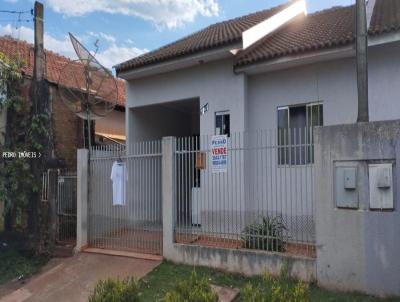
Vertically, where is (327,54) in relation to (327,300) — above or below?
above

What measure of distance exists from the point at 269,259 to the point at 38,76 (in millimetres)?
7213

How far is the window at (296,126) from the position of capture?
331 inches

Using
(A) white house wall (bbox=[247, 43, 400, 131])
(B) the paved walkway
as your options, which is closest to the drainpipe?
(A) white house wall (bbox=[247, 43, 400, 131])

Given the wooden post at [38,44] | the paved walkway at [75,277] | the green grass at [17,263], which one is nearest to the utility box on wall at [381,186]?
the paved walkway at [75,277]

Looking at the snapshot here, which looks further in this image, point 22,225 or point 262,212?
point 22,225

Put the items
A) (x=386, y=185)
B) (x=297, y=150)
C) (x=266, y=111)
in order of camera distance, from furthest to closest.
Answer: (x=266, y=111) < (x=297, y=150) < (x=386, y=185)

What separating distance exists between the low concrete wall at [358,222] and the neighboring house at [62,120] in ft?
25.6

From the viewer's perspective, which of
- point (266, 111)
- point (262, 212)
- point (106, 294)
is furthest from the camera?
point (266, 111)

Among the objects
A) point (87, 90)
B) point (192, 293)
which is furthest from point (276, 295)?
point (87, 90)

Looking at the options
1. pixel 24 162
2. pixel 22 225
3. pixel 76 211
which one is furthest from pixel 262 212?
pixel 22 225

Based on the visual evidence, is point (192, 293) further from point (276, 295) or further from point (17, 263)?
point (17, 263)

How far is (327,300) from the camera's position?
610 cm

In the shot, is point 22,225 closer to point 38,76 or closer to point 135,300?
point 38,76

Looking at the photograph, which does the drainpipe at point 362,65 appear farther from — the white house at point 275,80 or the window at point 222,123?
the window at point 222,123
